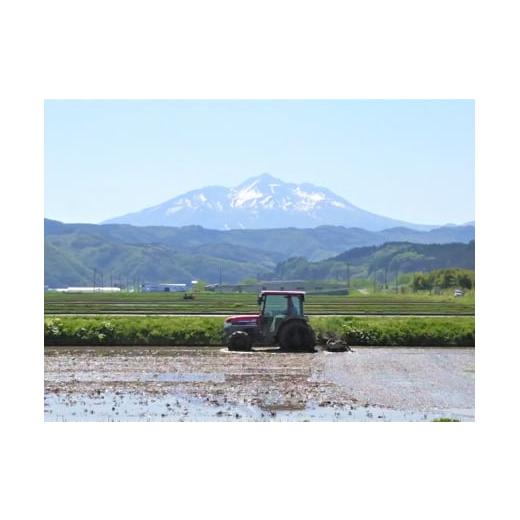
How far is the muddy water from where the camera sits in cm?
1586

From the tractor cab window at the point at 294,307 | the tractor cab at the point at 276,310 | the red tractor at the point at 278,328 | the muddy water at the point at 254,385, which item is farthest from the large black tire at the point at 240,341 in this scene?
the tractor cab window at the point at 294,307

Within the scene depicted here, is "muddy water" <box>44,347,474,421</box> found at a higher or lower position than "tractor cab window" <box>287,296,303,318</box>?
lower

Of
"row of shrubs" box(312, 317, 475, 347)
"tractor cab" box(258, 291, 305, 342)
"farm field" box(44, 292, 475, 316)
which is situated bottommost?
"farm field" box(44, 292, 475, 316)

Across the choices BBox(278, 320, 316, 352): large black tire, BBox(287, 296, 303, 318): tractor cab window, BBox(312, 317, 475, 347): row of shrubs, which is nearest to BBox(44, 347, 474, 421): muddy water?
BBox(278, 320, 316, 352): large black tire

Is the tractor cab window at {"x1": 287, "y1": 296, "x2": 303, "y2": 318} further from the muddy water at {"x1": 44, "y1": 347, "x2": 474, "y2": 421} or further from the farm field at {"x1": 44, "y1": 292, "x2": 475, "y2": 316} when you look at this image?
the farm field at {"x1": 44, "y1": 292, "x2": 475, "y2": 316}

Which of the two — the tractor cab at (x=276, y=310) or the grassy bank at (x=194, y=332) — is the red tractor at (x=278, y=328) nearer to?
the tractor cab at (x=276, y=310)

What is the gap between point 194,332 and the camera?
29.1 meters

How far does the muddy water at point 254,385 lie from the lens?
15.9m

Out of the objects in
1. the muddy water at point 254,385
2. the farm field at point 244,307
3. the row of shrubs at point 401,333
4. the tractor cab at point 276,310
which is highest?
the tractor cab at point 276,310

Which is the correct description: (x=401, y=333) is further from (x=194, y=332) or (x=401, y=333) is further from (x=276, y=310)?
(x=194, y=332)

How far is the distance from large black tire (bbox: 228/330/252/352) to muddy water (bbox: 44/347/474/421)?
65 centimetres

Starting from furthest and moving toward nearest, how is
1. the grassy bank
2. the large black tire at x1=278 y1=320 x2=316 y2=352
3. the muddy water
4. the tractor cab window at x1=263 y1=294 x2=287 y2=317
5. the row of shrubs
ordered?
the row of shrubs → the grassy bank → the tractor cab window at x1=263 y1=294 x2=287 y2=317 → the large black tire at x1=278 y1=320 x2=316 y2=352 → the muddy water
